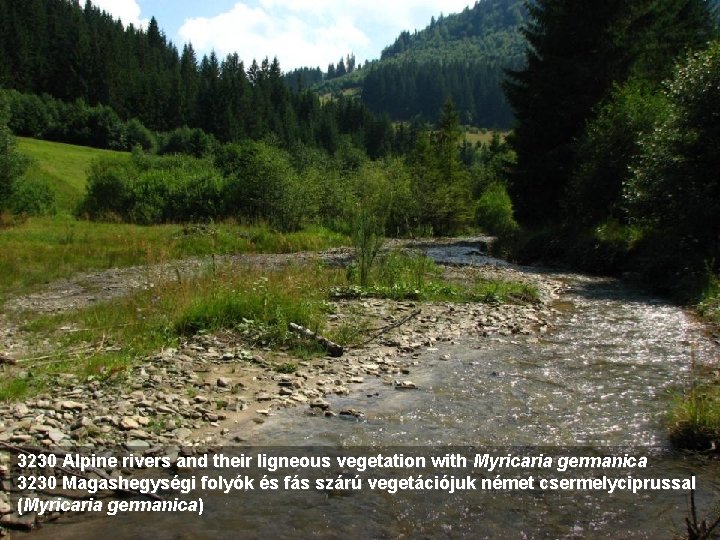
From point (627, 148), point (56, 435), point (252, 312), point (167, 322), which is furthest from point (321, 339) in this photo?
point (627, 148)

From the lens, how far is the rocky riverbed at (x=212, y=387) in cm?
670

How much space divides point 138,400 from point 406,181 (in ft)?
141

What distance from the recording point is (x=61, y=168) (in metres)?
60.3

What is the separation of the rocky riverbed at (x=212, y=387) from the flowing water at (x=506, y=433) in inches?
15.9

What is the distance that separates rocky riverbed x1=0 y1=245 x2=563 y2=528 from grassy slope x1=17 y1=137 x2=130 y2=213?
1686 inches

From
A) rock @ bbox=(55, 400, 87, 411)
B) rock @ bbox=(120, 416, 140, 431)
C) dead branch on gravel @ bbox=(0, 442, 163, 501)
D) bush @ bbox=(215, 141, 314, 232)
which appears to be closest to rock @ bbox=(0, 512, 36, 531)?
dead branch on gravel @ bbox=(0, 442, 163, 501)

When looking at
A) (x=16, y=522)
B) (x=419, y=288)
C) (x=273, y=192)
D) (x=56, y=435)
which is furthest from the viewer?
(x=273, y=192)

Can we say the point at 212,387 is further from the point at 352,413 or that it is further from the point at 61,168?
the point at 61,168

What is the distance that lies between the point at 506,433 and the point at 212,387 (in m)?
4.45

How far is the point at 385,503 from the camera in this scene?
5.75 m

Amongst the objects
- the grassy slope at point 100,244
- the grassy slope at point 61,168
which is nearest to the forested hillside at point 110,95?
the grassy slope at point 61,168

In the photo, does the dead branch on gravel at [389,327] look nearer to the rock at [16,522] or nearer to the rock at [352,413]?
the rock at [352,413]

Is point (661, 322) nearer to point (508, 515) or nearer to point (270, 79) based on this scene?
point (508, 515)

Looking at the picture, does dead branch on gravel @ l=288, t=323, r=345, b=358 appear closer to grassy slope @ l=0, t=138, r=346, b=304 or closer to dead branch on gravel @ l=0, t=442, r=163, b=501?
dead branch on gravel @ l=0, t=442, r=163, b=501
